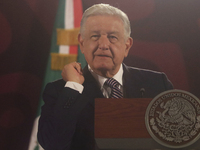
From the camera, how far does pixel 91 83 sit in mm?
2486

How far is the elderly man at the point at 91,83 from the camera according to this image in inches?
89.0

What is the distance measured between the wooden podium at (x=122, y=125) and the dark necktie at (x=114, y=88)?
452mm

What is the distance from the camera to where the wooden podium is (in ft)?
6.11

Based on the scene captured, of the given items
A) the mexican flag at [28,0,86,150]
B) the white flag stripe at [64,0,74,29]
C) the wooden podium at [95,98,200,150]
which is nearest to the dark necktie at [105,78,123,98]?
the mexican flag at [28,0,86,150]

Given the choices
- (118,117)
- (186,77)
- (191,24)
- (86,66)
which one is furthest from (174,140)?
(191,24)

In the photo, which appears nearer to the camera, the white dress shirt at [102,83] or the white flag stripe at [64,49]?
the white dress shirt at [102,83]

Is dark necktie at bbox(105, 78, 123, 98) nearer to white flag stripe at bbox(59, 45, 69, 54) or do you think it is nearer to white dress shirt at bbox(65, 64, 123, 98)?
white dress shirt at bbox(65, 64, 123, 98)

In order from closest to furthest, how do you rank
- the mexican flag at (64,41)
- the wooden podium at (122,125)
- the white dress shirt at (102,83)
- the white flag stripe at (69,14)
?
the wooden podium at (122,125)
the white dress shirt at (102,83)
the mexican flag at (64,41)
the white flag stripe at (69,14)

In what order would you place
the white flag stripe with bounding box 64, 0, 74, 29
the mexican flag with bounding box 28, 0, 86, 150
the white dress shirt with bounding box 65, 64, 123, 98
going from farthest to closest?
the white flag stripe with bounding box 64, 0, 74, 29, the mexican flag with bounding box 28, 0, 86, 150, the white dress shirt with bounding box 65, 64, 123, 98

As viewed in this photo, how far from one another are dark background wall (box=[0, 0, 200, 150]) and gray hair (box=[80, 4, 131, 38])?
0.08 meters

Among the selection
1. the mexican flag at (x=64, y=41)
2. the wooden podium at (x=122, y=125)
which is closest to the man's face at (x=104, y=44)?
the mexican flag at (x=64, y=41)

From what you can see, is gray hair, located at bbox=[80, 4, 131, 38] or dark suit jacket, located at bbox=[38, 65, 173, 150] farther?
gray hair, located at bbox=[80, 4, 131, 38]

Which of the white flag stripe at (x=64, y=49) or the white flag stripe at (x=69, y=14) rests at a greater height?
the white flag stripe at (x=69, y=14)

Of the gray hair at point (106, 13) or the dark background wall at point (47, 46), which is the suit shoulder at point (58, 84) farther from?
the gray hair at point (106, 13)
